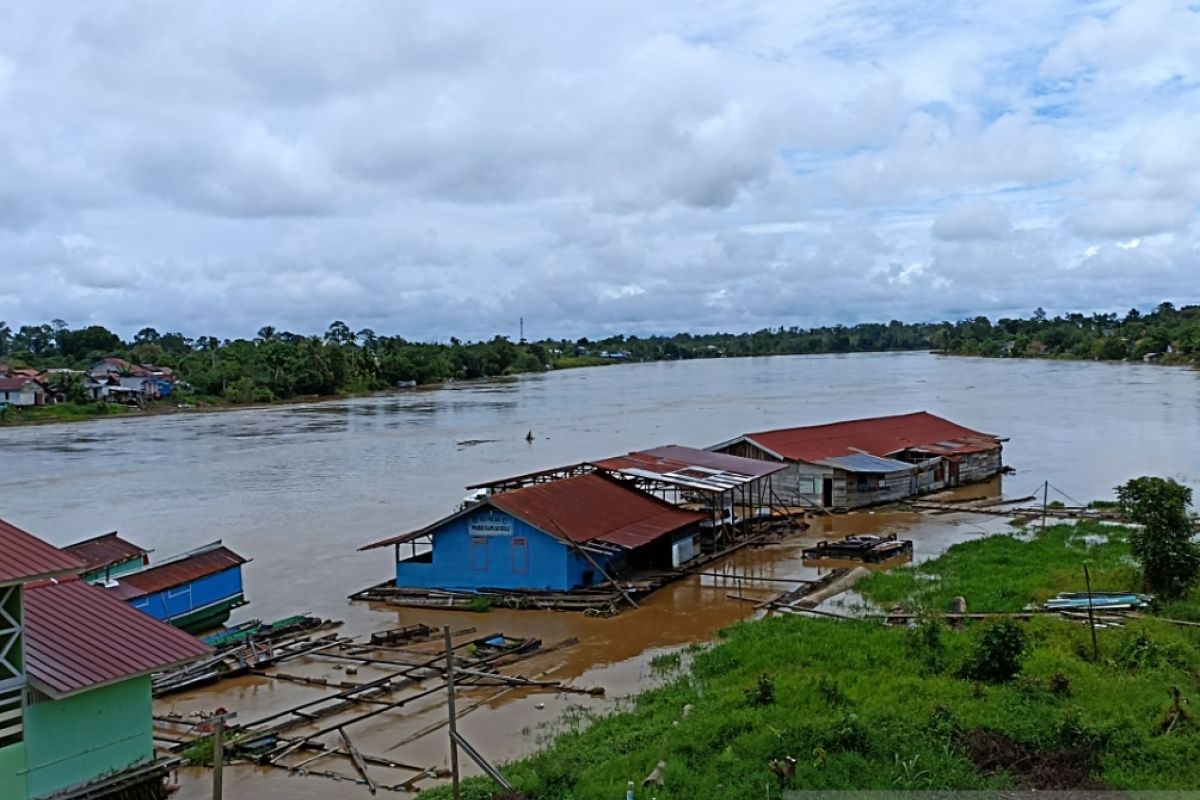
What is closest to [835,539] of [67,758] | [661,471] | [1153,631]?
[661,471]

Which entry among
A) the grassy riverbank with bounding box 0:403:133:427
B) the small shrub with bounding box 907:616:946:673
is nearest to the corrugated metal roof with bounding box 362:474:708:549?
the small shrub with bounding box 907:616:946:673

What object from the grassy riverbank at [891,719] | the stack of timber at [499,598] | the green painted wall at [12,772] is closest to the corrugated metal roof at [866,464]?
the stack of timber at [499,598]

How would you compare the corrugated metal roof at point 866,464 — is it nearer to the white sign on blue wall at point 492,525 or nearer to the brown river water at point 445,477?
the brown river water at point 445,477

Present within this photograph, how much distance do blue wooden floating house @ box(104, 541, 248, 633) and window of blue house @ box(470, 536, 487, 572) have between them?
14.8 ft

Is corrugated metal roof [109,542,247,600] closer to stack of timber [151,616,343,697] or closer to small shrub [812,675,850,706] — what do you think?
stack of timber [151,616,343,697]

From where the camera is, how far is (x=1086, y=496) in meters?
30.5

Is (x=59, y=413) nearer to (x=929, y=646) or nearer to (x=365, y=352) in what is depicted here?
(x=365, y=352)

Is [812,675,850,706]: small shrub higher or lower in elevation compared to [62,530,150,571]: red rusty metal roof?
lower

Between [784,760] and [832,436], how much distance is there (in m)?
24.3

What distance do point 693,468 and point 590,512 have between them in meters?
4.55

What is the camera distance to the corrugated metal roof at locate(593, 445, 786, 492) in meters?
23.3

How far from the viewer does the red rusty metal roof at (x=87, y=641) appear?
9.40 meters

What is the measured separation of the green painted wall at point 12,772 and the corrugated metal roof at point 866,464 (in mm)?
23840

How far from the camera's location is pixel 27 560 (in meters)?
8.76
